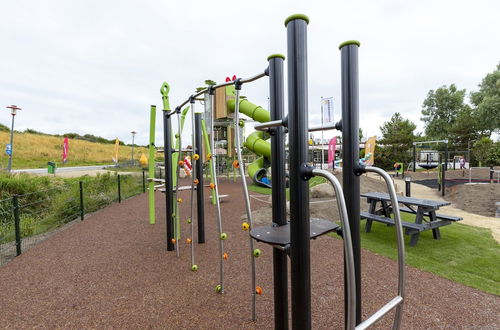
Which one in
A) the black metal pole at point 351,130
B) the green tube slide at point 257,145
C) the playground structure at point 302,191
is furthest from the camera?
the green tube slide at point 257,145

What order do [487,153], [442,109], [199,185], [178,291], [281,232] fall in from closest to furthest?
[281,232] < [178,291] < [199,185] < [487,153] < [442,109]

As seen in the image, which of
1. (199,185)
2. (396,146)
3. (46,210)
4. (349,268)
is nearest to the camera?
(349,268)

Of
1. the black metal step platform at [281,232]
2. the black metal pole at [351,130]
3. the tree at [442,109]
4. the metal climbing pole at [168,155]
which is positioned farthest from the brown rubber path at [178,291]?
the tree at [442,109]

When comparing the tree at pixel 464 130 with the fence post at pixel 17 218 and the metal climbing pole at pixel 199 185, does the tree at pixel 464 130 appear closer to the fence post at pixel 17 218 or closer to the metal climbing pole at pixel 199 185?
the metal climbing pole at pixel 199 185

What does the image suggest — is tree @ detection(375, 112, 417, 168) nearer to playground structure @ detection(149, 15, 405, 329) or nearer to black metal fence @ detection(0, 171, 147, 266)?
black metal fence @ detection(0, 171, 147, 266)

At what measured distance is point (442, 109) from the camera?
31.7m

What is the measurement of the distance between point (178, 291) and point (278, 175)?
5.86 ft

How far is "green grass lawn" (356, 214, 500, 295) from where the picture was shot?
2.92 meters

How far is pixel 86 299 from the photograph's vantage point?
2584 mm

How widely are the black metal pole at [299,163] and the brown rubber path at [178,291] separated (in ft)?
3.69

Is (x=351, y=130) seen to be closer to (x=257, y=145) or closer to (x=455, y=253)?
(x=455, y=253)

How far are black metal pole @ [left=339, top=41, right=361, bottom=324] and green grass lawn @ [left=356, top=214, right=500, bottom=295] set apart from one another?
2.16 m

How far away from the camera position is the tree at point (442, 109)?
30812 mm

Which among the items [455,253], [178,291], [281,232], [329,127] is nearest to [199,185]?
[178,291]
